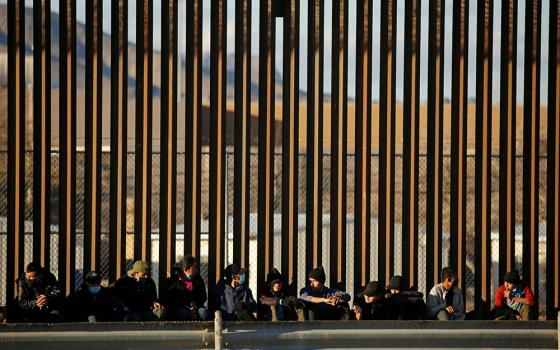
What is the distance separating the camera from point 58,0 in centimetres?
1009

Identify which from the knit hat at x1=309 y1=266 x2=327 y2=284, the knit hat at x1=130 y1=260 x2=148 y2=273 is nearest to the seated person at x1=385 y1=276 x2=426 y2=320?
the knit hat at x1=309 y1=266 x2=327 y2=284

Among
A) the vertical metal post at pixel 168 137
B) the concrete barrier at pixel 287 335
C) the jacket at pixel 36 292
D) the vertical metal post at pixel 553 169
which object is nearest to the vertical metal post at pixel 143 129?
the vertical metal post at pixel 168 137

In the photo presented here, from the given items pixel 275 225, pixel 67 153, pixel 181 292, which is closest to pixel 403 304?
pixel 181 292

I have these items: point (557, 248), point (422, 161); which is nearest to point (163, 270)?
point (557, 248)

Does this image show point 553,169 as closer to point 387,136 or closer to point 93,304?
point 387,136

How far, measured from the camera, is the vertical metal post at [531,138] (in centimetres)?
1043

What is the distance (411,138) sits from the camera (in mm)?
10375

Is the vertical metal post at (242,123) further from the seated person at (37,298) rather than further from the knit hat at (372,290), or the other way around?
the seated person at (37,298)

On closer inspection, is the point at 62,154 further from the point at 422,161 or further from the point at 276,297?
the point at 422,161

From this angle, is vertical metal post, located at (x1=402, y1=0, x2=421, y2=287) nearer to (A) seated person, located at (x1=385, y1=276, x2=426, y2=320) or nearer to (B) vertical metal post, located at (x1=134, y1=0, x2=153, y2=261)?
(A) seated person, located at (x1=385, y1=276, x2=426, y2=320)

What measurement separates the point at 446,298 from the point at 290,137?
2.18m

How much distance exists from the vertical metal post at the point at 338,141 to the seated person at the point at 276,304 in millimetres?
681

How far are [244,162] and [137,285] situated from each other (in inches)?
67.4

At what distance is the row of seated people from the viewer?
30.2ft
